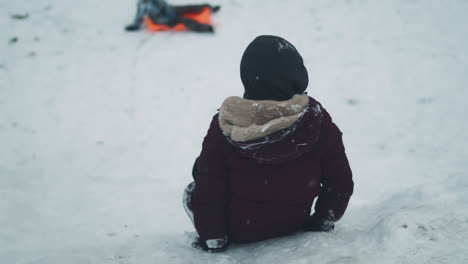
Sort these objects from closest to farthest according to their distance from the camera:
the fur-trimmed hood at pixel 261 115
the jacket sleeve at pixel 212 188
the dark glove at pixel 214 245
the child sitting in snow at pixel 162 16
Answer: the fur-trimmed hood at pixel 261 115
the jacket sleeve at pixel 212 188
the dark glove at pixel 214 245
the child sitting in snow at pixel 162 16

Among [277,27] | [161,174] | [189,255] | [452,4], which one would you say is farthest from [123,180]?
[452,4]

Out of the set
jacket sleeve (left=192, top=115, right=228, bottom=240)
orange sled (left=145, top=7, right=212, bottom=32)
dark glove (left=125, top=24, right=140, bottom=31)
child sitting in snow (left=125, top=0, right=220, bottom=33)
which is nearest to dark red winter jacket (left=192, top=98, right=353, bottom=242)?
jacket sleeve (left=192, top=115, right=228, bottom=240)

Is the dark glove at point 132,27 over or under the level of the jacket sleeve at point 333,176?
under

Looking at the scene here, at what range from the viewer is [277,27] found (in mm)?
5941

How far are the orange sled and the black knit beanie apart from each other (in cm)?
457

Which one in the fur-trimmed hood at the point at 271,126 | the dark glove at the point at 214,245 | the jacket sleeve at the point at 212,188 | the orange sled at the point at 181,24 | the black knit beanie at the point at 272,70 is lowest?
the orange sled at the point at 181,24

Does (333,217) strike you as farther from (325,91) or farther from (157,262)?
(325,91)

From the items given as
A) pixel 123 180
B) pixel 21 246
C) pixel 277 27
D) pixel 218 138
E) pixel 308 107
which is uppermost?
pixel 308 107

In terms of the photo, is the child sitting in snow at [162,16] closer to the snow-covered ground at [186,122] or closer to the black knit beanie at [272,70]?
the snow-covered ground at [186,122]

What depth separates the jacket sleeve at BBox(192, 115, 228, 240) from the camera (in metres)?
1.83

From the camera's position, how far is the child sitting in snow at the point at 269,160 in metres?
1.67

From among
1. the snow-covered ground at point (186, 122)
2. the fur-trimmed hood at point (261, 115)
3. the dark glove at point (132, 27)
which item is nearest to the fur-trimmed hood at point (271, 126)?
the fur-trimmed hood at point (261, 115)

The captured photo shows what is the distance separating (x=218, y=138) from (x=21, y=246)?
5.12 feet

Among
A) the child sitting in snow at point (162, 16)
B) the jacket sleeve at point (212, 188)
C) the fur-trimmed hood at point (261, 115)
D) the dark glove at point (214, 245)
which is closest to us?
the fur-trimmed hood at point (261, 115)
